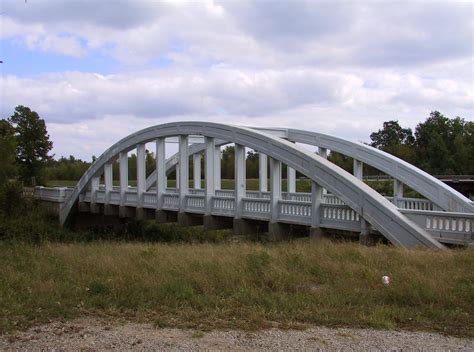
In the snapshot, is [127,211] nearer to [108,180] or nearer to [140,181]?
[140,181]

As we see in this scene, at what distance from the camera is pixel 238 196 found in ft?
70.2

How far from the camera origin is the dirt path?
540cm

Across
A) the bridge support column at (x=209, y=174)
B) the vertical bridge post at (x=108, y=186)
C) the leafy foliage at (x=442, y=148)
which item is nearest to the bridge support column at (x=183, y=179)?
the bridge support column at (x=209, y=174)

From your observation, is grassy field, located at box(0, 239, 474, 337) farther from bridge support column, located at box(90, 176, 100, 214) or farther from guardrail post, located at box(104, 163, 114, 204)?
bridge support column, located at box(90, 176, 100, 214)

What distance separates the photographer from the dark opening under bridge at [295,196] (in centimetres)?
1417

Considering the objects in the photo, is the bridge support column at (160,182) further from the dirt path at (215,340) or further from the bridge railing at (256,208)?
the dirt path at (215,340)

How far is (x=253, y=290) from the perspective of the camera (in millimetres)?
7555

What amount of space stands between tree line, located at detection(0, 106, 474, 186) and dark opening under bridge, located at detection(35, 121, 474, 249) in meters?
12.2

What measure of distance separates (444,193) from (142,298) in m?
13.3

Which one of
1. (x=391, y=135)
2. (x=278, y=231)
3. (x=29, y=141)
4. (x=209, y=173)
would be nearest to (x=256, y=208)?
(x=278, y=231)

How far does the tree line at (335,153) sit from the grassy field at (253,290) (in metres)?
29.1

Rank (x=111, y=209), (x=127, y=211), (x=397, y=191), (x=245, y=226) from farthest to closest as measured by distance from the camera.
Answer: (x=111, y=209)
(x=127, y=211)
(x=245, y=226)
(x=397, y=191)

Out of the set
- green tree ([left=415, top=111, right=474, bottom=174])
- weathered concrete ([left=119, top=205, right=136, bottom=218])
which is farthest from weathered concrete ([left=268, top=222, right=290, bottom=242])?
green tree ([left=415, top=111, right=474, bottom=174])

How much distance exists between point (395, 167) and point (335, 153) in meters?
44.3
